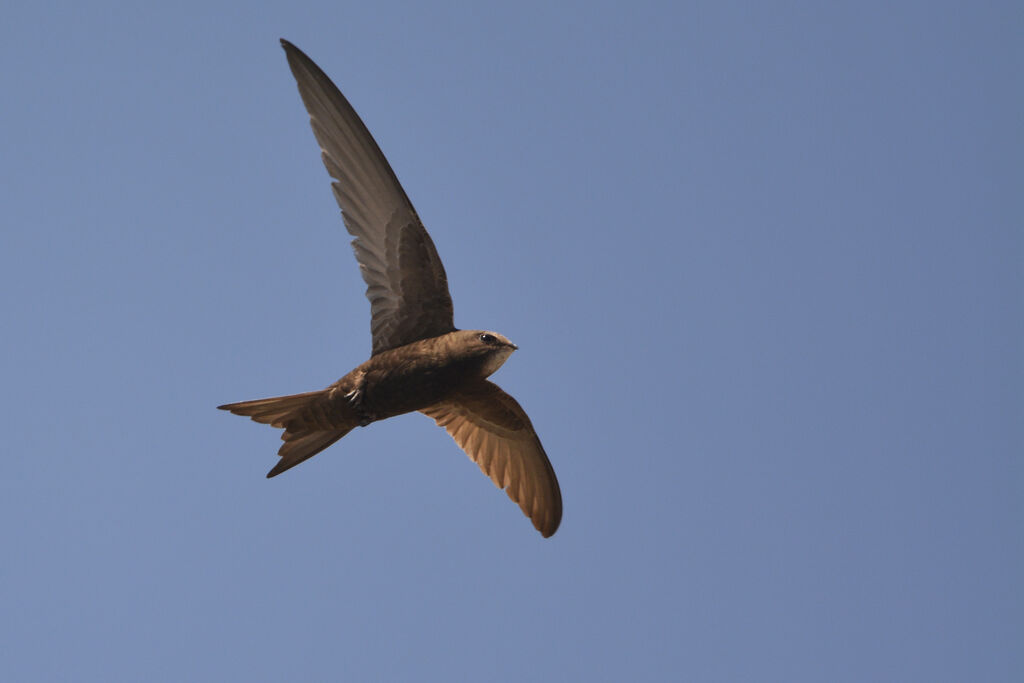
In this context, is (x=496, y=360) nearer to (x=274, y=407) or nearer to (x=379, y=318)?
(x=379, y=318)

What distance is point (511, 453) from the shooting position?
9.23 meters

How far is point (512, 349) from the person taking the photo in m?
7.92

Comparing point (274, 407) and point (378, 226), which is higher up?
point (378, 226)

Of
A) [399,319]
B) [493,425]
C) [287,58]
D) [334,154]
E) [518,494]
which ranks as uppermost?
[287,58]

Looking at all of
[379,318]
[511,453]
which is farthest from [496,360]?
[511,453]

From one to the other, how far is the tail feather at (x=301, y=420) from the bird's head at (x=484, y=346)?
0.95 metres

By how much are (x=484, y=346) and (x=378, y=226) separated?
1.20 meters

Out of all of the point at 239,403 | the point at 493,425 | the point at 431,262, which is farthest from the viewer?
the point at 493,425

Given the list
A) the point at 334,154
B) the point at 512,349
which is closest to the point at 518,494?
the point at 512,349

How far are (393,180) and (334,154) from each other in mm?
462

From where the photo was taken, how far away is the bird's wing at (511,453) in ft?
29.7

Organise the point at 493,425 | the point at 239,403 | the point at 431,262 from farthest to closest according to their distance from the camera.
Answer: the point at 493,425 < the point at 431,262 < the point at 239,403

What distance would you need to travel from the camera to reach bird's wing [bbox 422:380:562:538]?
9.04 m

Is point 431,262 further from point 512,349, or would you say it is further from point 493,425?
point 493,425
